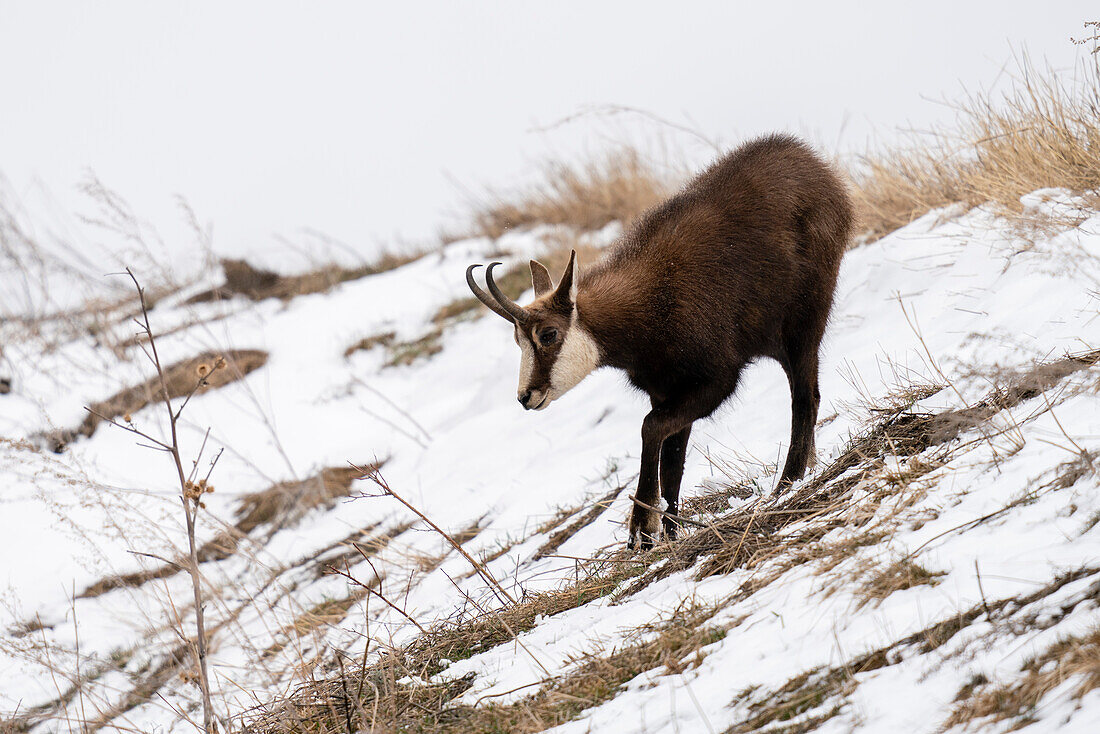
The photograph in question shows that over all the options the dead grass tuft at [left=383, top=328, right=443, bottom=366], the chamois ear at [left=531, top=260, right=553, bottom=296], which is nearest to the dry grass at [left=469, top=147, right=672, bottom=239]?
the dead grass tuft at [left=383, top=328, right=443, bottom=366]

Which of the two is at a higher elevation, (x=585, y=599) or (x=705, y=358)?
(x=705, y=358)

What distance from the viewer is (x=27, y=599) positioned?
701 centimetres

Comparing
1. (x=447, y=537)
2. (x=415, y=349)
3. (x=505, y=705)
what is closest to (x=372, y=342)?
(x=415, y=349)

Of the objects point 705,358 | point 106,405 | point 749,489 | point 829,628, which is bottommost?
point 749,489


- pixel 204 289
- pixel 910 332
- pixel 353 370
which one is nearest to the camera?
pixel 910 332

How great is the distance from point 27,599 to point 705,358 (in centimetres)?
584

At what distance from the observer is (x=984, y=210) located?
5820 millimetres

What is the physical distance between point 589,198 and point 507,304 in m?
7.68

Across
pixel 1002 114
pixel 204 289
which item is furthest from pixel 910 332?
pixel 204 289

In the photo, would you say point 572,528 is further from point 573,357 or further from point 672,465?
point 573,357

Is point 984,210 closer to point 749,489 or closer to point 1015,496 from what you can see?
point 749,489

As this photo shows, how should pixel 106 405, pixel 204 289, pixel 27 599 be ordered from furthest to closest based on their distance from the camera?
pixel 204 289 → pixel 106 405 → pixel 27 599

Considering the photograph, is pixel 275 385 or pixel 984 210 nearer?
pixel 984 210

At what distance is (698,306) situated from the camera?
158 inches
